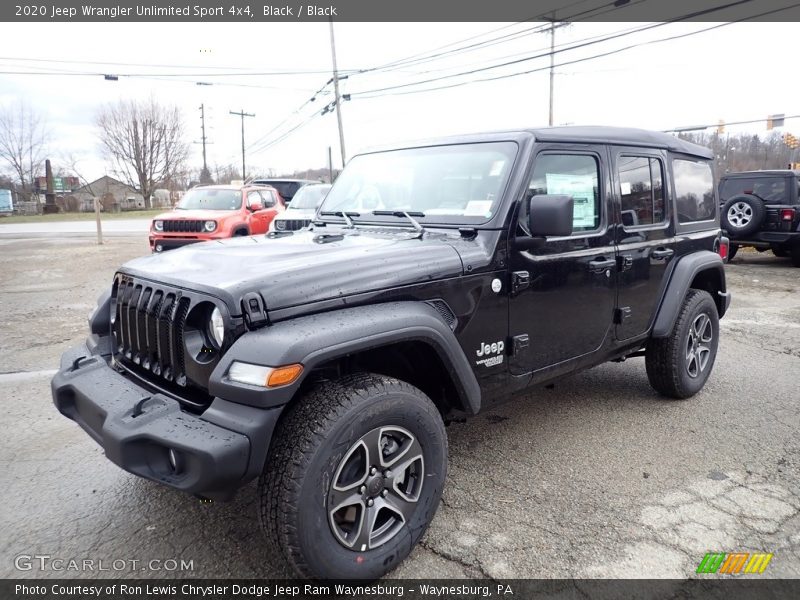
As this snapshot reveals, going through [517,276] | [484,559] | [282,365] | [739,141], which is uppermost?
[739,141]

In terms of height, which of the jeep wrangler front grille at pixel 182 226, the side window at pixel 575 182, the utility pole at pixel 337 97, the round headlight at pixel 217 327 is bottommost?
the round headlight at pixel 217 327

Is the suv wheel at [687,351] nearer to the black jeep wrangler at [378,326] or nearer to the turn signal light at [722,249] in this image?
the black jeep wrangler at [378,326]

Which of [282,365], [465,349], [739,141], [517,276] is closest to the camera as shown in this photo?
[282,365]

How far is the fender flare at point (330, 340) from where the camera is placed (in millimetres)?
2104

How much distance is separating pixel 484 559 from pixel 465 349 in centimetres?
96

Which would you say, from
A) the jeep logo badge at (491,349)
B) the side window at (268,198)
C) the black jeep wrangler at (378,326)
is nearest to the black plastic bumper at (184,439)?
the black jeep wrangler at (378,326)

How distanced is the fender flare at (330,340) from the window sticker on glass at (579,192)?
128 cm

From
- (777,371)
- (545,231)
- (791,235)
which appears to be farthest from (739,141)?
(545,231)

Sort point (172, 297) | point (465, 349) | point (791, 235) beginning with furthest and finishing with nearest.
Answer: point (791, 235)
point (465, 349)
point (172, 297)

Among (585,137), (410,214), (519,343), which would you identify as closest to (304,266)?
(410,214)

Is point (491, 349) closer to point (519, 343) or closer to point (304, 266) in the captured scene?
point (519, 343)

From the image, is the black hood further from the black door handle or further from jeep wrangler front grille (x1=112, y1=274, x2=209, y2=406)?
the black door handle

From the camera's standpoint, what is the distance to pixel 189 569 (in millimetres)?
2523

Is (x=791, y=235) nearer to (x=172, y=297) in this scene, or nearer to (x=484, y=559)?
(x=484, y=559)
